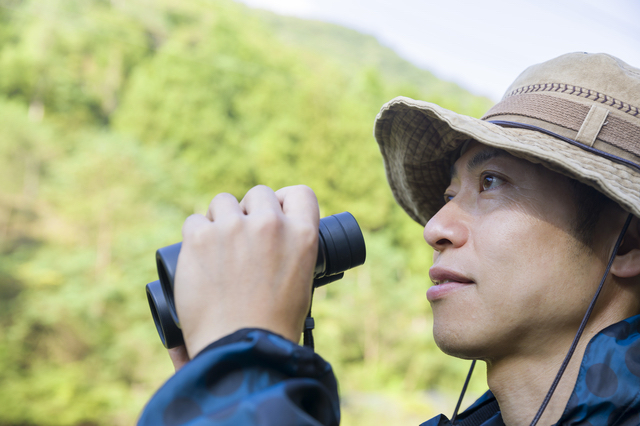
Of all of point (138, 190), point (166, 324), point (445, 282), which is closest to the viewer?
point (166, 324)

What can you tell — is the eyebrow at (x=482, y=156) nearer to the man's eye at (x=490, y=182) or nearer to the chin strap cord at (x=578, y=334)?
the man's eye at (x=490, y=182)

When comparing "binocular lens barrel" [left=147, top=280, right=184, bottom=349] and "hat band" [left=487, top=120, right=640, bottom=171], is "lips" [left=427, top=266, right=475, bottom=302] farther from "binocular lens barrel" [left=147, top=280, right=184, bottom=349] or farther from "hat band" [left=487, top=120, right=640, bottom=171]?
"binocular lens barrel" [left=147, top=280, right=184, bottom=349]

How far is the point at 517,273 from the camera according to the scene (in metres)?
0.87

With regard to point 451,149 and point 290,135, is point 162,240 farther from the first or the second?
point 451,149

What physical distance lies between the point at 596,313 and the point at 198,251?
2.51ft

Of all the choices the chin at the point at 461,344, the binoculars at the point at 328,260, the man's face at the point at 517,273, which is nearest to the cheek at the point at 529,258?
the man's face at the point at 517,273

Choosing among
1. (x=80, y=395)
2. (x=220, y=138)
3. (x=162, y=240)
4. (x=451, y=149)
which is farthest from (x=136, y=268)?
(x=451, y=149)

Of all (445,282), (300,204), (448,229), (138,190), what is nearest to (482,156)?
(448,229)

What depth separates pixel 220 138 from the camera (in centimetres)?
1898

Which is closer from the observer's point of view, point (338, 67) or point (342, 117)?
point (342, 117)

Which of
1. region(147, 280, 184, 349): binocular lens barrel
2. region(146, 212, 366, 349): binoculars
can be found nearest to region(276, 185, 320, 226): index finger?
region(146, 212, 366, 349): binoculars

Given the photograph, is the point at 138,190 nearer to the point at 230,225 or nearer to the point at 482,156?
the point at 482,156

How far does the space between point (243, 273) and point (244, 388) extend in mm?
140

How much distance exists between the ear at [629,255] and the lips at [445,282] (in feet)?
0.93
